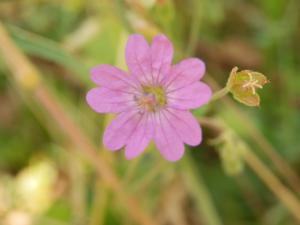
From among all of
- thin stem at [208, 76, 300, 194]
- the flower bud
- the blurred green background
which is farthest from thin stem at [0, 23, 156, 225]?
the flower bud

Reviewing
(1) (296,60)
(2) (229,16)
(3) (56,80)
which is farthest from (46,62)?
(1) (296,60)

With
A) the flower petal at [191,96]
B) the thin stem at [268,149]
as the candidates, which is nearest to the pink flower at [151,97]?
the flower petal at [191,96]

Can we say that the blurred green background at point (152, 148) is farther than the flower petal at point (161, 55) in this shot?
Yes

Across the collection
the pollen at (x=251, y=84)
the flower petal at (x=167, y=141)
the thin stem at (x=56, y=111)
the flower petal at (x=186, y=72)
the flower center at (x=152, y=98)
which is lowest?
the flower petal at (x=167, y=141)

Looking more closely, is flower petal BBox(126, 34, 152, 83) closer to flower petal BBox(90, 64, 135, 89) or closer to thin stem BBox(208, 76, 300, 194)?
flower petal BBox(90, 64, 135, 89)

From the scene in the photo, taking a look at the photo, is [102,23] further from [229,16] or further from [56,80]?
[229,16]

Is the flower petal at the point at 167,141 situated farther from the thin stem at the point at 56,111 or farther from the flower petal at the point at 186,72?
the thin stem at the point at 56,111
